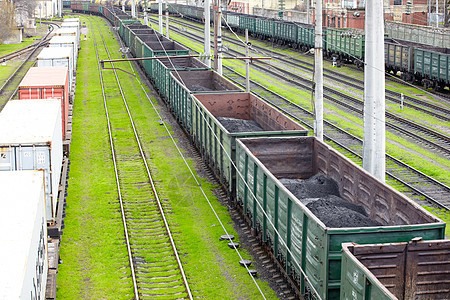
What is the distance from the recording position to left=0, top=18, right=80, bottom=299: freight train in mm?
9508

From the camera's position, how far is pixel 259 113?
81.0 ft

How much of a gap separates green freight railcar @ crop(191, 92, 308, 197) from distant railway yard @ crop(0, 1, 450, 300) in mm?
61

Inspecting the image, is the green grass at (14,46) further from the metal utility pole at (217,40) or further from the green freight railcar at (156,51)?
the metal utility pole at (217,40)

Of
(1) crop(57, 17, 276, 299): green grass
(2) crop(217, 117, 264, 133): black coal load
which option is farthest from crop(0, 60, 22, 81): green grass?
(2) crop(217, 117, 264, 133): black coal load

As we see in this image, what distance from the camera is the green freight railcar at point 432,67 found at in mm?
38781

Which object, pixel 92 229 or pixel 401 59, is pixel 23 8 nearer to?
pixel 401 59

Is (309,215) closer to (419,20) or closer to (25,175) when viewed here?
(25,175)

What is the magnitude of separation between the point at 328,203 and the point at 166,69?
2161cm

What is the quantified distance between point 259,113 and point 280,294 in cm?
1116

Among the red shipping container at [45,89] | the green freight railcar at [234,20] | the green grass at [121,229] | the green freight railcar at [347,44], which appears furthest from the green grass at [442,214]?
the green freight railcar at [234,20]

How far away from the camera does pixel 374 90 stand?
56.9 ft

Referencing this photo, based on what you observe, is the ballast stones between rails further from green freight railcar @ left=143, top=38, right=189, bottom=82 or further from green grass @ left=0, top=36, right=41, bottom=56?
green grass @ left=0, top=36, right=41, bottom=56

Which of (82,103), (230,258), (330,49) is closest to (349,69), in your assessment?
(330,49)

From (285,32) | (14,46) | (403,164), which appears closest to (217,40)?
(403,164)
